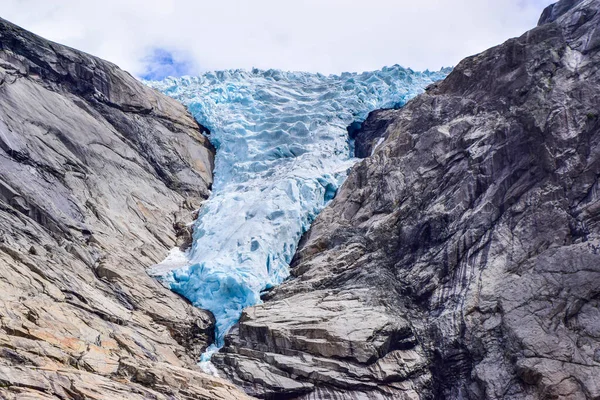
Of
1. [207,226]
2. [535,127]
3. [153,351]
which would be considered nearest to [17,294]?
[153,351]

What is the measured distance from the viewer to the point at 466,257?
22.6 metres

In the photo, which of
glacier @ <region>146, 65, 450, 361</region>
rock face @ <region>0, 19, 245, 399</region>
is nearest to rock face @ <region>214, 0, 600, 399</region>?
glacier @ <region>146, 65, 450, 361</region>

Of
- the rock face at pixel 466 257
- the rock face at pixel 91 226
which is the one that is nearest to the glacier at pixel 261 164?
the rock face at pixel 91 226

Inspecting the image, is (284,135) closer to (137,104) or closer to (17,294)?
(137,104)

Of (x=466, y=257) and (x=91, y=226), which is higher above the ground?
(x=91, y=226)

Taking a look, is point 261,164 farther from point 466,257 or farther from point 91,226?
point 466,257

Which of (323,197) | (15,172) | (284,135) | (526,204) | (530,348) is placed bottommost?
(530,348)

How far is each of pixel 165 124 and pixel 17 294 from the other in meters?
19.2

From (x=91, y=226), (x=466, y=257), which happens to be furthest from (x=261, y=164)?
(x=466, y=257)

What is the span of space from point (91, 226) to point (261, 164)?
460 inches

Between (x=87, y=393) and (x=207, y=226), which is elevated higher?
(x=207, y=226)

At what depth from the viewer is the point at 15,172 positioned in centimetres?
2361

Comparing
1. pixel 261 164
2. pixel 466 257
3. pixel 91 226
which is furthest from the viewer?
pixel 261 164

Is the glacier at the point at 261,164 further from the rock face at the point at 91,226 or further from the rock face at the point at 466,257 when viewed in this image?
the rock face at the point at 466,257
